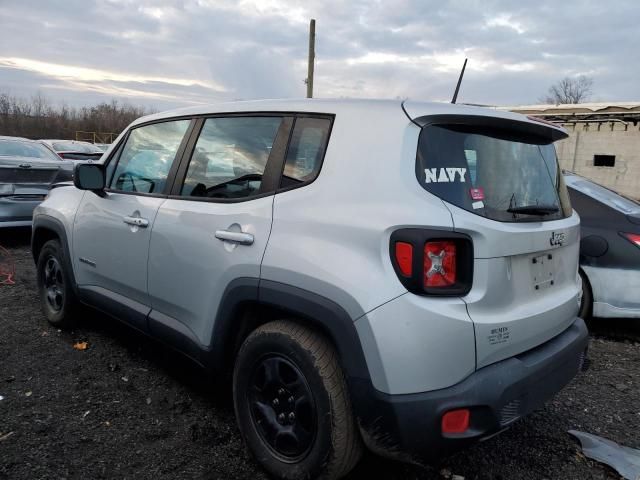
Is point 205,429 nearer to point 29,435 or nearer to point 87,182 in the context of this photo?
point 29,435

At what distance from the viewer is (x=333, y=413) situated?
208 centimetres

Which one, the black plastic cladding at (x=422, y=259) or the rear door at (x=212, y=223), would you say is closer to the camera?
the black plastic cladding at (x=422, y=259)

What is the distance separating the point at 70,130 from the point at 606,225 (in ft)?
199

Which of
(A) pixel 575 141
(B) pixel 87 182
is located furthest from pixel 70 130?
(B) pixel 87 182

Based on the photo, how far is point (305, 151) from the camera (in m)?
2.41

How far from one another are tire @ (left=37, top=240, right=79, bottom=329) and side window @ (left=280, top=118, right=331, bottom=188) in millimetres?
2406

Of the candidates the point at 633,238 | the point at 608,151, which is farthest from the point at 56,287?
the point at 608,151

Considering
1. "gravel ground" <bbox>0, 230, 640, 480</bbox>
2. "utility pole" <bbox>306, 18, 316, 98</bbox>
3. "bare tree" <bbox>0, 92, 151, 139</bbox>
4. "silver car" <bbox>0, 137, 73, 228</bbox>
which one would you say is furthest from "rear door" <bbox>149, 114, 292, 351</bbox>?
"bare tree" <bbox>0, 92, 151, 139</bbox>

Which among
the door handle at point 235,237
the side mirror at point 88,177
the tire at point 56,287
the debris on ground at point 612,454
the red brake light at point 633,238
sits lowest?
the debris on ground at point 612,454

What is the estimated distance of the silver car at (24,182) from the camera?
7.02 m

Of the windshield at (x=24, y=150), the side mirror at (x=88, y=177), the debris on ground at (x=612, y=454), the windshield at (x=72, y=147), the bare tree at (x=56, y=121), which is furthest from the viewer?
the bare tree at (x=56, y=121)

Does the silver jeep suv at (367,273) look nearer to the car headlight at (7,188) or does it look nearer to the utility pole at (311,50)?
the car headlight at (7,188)

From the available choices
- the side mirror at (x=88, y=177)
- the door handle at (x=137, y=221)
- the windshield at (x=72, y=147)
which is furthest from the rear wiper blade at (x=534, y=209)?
the windshield at (x=72, y=147)

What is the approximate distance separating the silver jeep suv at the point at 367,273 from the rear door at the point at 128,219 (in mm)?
150
